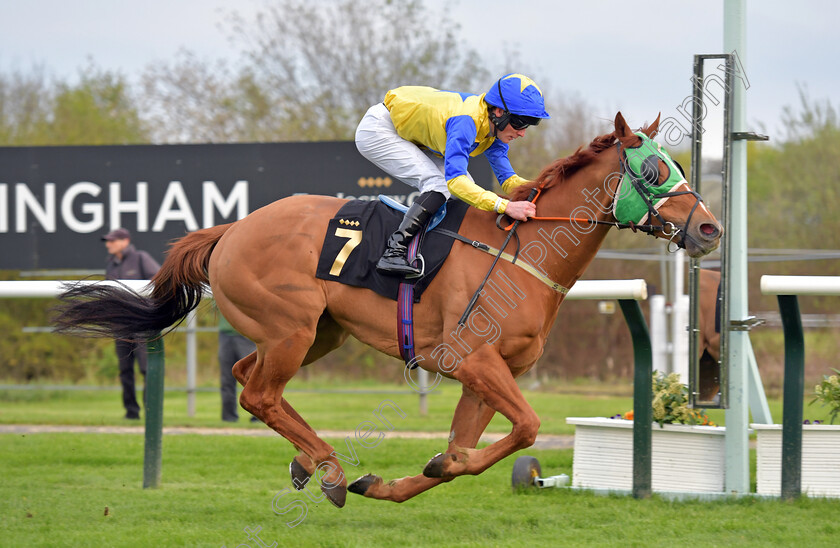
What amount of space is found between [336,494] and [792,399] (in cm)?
230

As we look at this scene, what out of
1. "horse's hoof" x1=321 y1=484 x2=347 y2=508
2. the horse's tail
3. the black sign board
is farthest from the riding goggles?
the black sign board

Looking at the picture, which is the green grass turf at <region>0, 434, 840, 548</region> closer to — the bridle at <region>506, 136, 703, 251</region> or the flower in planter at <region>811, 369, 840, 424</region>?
the flower in planter at <region>811, 369, 840, 424</region>

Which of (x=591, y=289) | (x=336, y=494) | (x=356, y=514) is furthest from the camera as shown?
(x=591, y=289)

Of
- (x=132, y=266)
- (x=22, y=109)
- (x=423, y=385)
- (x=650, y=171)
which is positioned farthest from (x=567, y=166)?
(x=22, y=109)

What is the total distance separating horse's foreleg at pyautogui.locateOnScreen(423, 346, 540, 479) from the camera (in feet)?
12.9

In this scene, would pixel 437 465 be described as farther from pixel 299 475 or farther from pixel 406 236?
pixel 406 236

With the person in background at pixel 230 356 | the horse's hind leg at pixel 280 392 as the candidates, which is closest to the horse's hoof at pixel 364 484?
the horse's hind leg at pixel 280 392

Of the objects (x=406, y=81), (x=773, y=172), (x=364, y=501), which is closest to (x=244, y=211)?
(x=364, y=501)

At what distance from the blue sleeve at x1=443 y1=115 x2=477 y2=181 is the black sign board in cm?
488

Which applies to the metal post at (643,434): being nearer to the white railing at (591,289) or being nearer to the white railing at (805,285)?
the white railing at (591,289)

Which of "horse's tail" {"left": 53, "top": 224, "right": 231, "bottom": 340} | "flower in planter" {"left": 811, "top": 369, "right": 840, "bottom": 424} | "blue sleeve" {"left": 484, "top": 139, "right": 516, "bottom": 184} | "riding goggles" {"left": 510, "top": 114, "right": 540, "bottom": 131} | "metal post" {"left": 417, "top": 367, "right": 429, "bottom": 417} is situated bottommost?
"metal post" {"left": 417, "top": 367, "right": 429, "bottom": 417}

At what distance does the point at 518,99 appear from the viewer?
4.14 metres

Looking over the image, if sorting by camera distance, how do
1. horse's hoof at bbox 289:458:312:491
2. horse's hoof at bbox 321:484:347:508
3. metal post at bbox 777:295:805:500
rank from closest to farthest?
horse's hoof at bbox 321:484:347:508, horse's hoof at bbox 289:458:312:491, metal post at bbox 777:295:805:500

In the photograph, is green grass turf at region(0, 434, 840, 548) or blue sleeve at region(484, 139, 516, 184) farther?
blue sleeve at region(484, 139, 516, 184)
